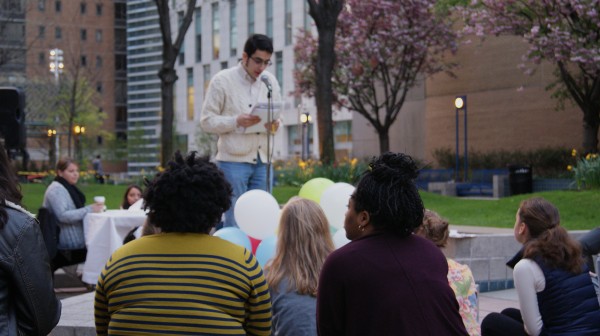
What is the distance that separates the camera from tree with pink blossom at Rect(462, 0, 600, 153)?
933 inches

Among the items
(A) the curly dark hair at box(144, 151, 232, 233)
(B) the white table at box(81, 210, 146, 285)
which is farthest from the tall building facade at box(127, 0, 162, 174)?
(A) the curly dark hair at box(144, 151, 232, 233)

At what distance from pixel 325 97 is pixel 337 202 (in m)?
15.9

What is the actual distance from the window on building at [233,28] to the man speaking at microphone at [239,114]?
53.9m

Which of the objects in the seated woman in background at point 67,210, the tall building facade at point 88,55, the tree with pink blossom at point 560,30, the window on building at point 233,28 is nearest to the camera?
the seated woman in background at point 67,210

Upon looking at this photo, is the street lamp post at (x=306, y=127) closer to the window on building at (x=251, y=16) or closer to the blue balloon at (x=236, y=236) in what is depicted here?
the window on building at (x=251, y=16)

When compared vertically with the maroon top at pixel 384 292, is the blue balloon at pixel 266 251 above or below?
below

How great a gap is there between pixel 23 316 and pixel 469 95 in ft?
103

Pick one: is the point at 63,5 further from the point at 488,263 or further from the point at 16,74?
the point at 488,263

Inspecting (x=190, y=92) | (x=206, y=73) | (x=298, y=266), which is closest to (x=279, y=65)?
(x=206, y=73)

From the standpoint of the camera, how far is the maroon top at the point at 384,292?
3.47 m

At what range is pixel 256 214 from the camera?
7523mm

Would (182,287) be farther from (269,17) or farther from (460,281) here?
(269,17)

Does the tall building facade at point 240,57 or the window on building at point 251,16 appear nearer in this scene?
the tall building facade at point 240,57

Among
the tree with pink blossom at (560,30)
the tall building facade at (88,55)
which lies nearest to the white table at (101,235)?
the tree with pink blossom at (560,30)
